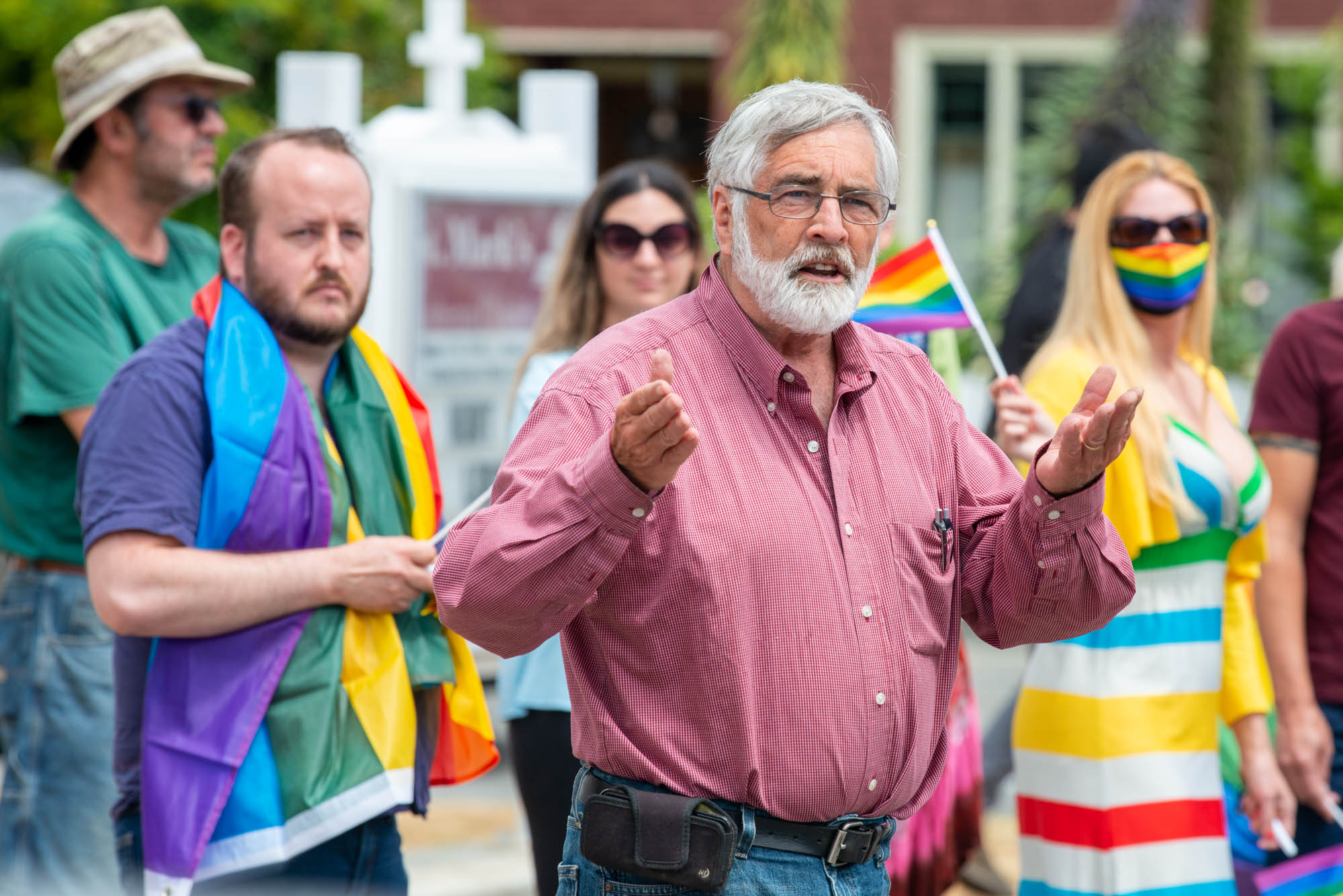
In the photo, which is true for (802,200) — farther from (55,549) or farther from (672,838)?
(55,549)

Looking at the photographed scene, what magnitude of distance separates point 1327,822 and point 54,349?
3.32 metres

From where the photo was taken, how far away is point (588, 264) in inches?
177

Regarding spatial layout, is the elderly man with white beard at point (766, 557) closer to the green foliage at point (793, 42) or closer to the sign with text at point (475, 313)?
the sign with text at point (475, 313)

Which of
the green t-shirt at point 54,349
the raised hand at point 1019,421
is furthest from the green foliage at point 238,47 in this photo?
the raised hand at point 1019,421

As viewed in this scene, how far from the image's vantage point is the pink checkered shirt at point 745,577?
2.49 m

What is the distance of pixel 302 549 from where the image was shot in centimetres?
337

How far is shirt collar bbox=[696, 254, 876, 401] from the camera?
2777mm

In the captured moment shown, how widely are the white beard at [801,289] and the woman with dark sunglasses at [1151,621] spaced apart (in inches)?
48.9

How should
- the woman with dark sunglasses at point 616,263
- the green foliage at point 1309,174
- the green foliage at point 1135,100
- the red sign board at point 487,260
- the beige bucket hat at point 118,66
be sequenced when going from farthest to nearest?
1. the green foliage at point 1309,174
2. the green foliage at point 1135,100
3. the red sign board at point 487,260
4. the beige bucket hat at point 118,66
5. the woman with dark sunglasses at point 616,263

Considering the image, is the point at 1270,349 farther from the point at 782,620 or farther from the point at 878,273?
the point at 782,620

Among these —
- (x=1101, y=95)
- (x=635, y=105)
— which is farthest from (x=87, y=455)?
(x=635, y=105)

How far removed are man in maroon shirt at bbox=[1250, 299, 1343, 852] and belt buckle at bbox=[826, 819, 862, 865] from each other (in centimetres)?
199

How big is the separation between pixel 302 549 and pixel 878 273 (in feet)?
5.69

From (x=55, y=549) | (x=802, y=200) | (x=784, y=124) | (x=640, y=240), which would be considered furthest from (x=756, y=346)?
(x=55, y=549)
